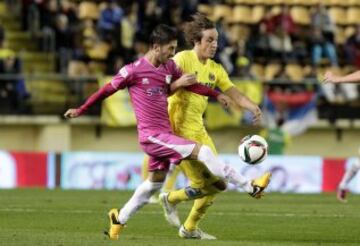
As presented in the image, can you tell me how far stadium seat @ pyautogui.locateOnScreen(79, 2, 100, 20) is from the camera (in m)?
32.5

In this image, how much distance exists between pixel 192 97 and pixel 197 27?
0.78 meters

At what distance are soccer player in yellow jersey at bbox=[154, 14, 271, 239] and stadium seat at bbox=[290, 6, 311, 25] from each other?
21.4 m

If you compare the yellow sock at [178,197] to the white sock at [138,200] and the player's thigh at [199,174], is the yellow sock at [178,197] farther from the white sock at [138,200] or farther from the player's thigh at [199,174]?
the white sock at [138,200]

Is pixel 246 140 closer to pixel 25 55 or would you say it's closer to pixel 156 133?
pixel 156 133

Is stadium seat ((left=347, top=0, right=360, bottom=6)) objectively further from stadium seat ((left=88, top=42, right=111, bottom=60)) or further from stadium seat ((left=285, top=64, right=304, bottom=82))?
stadium seat ((left=88, top=42, right=111, bottom=60))

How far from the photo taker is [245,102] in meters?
13.7

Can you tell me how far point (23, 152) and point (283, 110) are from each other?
645cm

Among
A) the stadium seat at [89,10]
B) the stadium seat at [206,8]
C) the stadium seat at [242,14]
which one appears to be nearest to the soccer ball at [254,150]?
the stadium seat at [89,10]

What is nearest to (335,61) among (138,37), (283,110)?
(283,110)

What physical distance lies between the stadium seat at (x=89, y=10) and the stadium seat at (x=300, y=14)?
19.1 ft

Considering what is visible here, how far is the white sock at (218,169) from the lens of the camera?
42.4ft

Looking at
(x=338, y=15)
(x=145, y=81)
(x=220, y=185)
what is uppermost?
(x=145, y=81)

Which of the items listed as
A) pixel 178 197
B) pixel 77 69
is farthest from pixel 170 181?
pixel 77 69

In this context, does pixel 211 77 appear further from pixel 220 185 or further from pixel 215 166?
pixel 215 166
